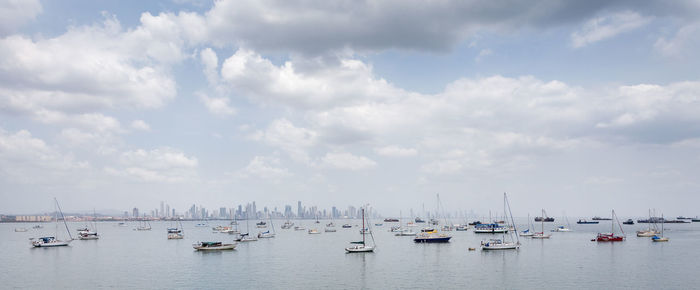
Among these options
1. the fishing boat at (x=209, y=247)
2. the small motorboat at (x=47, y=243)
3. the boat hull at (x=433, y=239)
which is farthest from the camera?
the boat hull at (x=433, y=239)

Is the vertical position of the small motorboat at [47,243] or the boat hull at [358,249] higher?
the boat hull at [358,249]

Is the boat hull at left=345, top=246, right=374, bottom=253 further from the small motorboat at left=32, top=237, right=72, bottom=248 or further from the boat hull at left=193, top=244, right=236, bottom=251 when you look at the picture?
the small motorboat at left=32, top=237, right=72, bottom=248

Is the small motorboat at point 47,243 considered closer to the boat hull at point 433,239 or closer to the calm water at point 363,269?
the calm water at point 363,269

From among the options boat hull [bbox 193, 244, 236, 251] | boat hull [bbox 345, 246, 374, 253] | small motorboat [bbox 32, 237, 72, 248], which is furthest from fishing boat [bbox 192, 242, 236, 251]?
small motorboat [bbox 32, 237, 72, 248]

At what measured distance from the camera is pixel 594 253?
11356 cm

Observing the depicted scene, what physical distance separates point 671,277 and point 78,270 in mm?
107465

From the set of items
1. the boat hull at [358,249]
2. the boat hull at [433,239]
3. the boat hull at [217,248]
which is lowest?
the boat hull at [433,239]

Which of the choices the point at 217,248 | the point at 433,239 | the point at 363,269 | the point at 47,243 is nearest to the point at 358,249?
the point at 363,269

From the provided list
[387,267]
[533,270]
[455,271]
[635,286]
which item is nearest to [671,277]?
[635,286]

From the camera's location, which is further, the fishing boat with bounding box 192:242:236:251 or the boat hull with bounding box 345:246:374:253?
the fishing boat with bounding box 192:242:236:251

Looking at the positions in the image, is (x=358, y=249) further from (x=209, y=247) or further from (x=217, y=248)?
(x=209, y=247)

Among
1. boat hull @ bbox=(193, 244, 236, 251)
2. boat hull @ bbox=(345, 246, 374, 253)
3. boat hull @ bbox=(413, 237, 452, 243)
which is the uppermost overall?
boat hull @ bbox=(345, 246, 374, 253)

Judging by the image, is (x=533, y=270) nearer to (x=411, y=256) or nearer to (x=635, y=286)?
(x=635, y=286)

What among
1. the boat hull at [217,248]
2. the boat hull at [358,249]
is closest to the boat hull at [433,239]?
the boat hull at [358,249]
